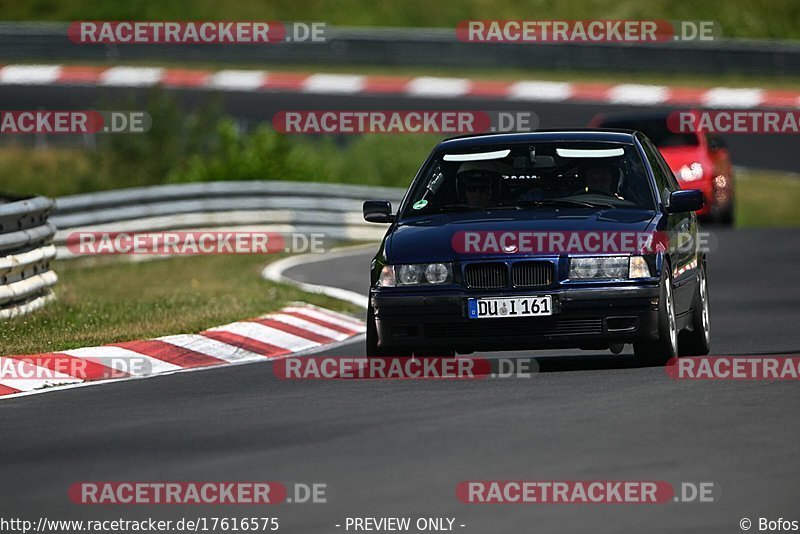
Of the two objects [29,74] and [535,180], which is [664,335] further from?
[29,74]

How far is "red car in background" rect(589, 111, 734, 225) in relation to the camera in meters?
24.6

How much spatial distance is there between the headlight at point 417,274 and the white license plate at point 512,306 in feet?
0.78

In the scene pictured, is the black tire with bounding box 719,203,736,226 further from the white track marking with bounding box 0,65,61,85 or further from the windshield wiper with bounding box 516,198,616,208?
the white track marking with bounding box 0,65,61,85

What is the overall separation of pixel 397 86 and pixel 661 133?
14.1 m

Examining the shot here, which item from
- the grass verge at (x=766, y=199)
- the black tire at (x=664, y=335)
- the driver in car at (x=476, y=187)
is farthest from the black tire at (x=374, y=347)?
the grass verge at (x=766, y=199)

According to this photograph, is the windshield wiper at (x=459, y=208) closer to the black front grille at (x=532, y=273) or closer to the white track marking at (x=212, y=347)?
the black front grille at (x=532, y=273)

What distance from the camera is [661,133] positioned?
2544 cm

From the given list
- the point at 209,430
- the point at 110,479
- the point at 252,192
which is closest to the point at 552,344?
the point at 209,430

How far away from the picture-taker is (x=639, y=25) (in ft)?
143

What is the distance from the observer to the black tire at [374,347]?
37.6ft

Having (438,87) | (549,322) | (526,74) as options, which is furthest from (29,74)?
(549,322)

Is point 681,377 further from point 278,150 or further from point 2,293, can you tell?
point 278,150

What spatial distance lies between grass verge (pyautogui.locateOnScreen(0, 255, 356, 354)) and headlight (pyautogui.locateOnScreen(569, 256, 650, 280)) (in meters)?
4.02

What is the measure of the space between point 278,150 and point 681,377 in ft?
63.7
